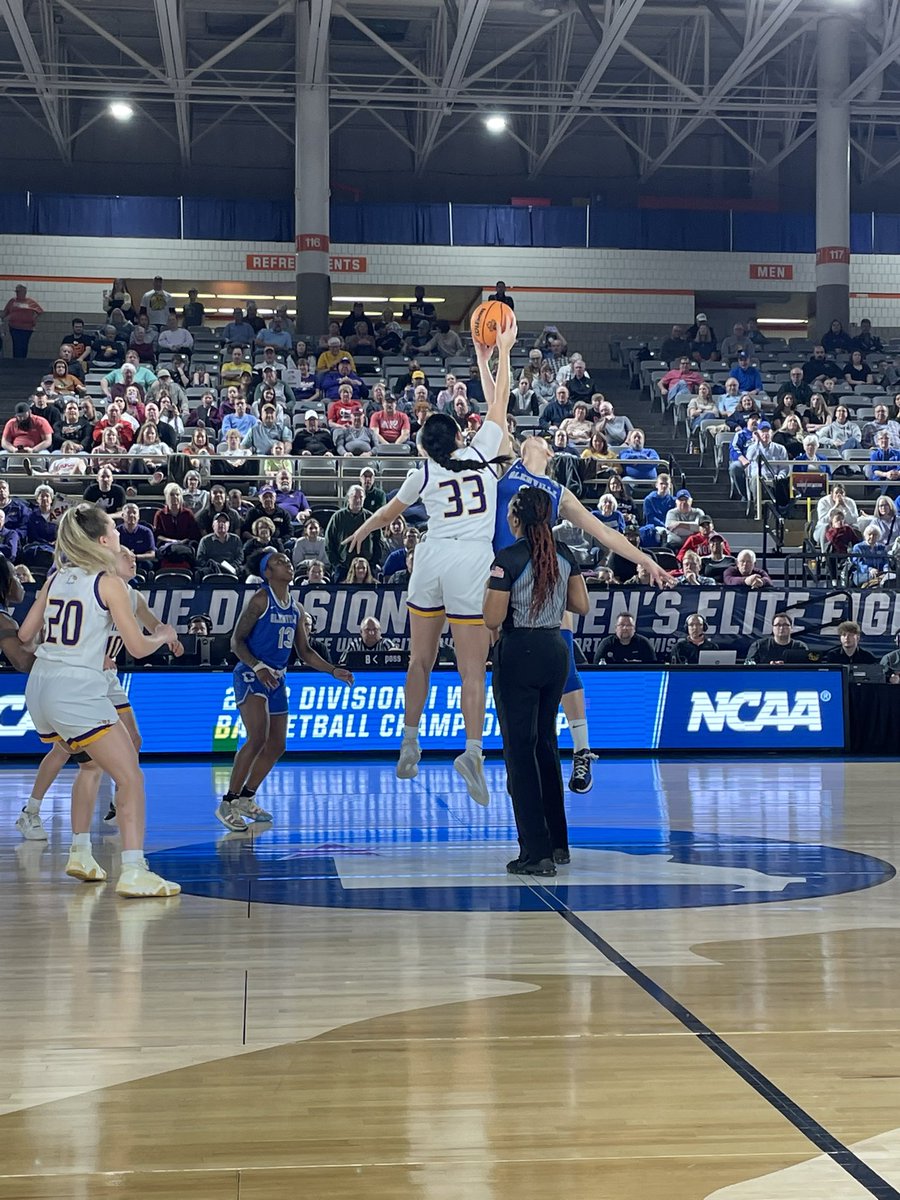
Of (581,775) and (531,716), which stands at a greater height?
(531,716)

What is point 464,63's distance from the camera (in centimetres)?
2911

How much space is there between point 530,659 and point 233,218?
30.7 metres

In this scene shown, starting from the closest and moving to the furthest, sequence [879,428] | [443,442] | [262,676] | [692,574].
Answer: [443,442] < [262,676] < [692,574] < [879,428]

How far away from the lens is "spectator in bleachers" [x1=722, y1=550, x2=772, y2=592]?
1673 cm

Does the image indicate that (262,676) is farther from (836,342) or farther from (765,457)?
(836,342)

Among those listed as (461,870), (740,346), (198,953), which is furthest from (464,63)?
(198,953)

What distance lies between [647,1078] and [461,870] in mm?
3849

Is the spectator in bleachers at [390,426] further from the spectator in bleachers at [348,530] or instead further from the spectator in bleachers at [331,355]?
the spectator in bleachers at [348,530]

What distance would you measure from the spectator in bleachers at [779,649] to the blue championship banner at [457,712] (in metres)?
0.52

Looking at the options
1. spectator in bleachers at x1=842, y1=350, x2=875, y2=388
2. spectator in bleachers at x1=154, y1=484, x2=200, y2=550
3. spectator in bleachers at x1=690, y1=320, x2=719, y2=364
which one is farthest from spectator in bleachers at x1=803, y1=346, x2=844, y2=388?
spectator in bleachers at x1=154, y1=484, x2=200, y2=550

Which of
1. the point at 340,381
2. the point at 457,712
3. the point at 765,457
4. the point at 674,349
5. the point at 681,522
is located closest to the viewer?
the point at 457,712

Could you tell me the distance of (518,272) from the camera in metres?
36.6

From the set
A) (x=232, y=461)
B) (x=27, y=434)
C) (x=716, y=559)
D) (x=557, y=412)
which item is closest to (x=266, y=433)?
(x=232, y=461)

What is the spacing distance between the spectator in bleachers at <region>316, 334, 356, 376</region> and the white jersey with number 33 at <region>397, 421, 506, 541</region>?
1803 centimetres
